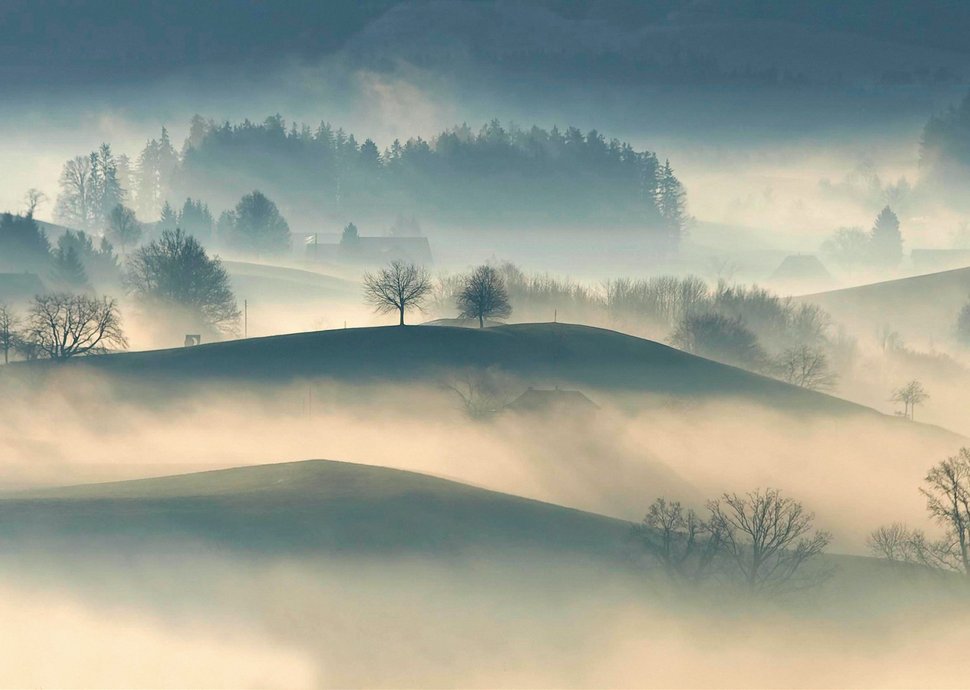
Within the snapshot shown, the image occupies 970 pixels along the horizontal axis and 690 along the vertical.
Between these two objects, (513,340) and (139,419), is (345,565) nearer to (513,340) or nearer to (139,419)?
(139,419)

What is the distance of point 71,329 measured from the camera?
125 metres

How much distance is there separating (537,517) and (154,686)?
26.1 m

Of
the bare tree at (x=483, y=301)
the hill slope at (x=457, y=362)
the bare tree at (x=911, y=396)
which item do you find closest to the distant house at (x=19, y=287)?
the hill slope at (x=457, y=362)

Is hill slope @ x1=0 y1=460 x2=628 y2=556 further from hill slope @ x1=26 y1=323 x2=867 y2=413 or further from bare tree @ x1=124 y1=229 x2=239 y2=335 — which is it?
bare tree @ x1=124 y1=229 x2=239 y2=335

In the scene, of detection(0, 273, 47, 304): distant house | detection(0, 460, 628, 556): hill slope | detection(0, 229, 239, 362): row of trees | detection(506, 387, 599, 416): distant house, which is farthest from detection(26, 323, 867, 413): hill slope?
detection(0, 273, 47, 304): distant house

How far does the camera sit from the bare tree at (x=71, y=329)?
122188 mm

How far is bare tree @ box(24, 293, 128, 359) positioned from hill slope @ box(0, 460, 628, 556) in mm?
44433

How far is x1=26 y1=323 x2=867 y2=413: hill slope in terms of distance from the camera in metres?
120

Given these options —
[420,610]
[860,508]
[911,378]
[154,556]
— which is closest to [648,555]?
[420,610]

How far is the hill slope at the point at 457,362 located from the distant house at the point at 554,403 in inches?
242

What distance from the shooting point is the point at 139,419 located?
110 meters

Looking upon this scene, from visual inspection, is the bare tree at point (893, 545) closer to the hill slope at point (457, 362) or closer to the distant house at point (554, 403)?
the distant house at point (554, 403)

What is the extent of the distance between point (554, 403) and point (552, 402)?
0.19m

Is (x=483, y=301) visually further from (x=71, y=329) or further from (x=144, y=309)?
(x=144, y=309)
